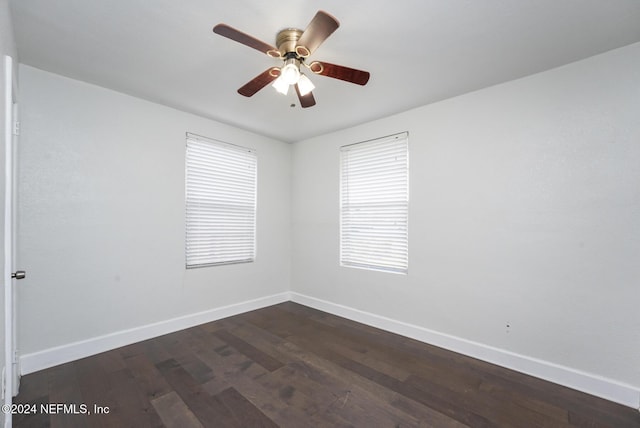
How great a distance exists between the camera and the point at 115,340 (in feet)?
9.05

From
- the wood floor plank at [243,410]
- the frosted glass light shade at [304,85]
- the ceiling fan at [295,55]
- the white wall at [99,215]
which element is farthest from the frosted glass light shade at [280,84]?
the wood floor plank at [243,410]

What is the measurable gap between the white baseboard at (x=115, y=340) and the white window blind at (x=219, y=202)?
2.08 ft

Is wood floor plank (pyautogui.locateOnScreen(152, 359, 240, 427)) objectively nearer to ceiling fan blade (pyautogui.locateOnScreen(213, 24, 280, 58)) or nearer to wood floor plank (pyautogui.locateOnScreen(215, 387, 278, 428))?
wood floor plank (pyautogui.locateOnScreen(215, 387, 278, 428))

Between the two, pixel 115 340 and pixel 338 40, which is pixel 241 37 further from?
pixel 115 340

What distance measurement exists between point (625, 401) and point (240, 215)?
13.4 ft

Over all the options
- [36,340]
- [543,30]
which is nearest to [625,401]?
[543,30]

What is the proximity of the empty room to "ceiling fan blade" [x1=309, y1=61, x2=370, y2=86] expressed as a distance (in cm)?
2

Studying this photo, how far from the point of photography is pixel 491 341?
103 inches

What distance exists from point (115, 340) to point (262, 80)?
9.30 feet

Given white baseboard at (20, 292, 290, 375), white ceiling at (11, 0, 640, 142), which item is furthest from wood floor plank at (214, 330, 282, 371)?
white ceiling at (11, 0, 640, 142)

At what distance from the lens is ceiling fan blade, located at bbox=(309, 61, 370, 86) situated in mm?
1873

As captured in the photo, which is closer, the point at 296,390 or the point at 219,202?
the point at 296,390

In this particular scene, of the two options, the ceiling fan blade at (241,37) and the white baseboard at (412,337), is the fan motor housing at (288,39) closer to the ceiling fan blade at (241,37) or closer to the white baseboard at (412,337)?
the ceiling fan blade at (241,37)

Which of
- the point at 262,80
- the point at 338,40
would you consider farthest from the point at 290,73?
the point at 338,40
